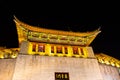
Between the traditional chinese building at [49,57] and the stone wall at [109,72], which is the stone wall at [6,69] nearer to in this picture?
the traditional chinese building at [49,57]

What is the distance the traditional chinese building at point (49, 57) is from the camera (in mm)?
12391

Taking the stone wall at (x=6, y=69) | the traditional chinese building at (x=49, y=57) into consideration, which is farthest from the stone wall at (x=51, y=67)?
the stone wall at (x=6, y=69)

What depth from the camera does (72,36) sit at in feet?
51.2

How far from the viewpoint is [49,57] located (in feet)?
44.2

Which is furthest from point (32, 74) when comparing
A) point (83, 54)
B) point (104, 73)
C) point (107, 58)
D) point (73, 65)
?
point (107, 58)

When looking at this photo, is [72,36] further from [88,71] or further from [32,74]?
[32,74]

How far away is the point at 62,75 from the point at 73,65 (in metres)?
1.48

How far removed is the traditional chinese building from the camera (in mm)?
12391

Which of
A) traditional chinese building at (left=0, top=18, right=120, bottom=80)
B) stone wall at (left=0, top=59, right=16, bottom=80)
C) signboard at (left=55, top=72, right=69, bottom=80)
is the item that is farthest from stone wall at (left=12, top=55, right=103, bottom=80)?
stone wall at (left=0, top=59, right=16, bottom=80)

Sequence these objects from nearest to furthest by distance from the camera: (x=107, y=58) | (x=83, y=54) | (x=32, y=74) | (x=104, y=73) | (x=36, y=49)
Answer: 1. (x=32, y=74)
2. (x=36, y=49)
3. (x=83, y=54)
4. (x=104, y=73)
5. (x=107, y=58)

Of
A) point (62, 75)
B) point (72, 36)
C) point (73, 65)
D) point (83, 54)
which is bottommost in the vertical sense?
point (62, 75)

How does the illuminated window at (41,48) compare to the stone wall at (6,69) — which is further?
the illuminated window at (41,48)

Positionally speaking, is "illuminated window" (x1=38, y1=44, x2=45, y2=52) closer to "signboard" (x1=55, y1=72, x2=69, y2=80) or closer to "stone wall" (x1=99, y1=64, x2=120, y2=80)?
"signboard" (x1=55, y1=72, x2=69, y2=80)

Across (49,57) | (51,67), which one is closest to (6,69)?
(49,57)
